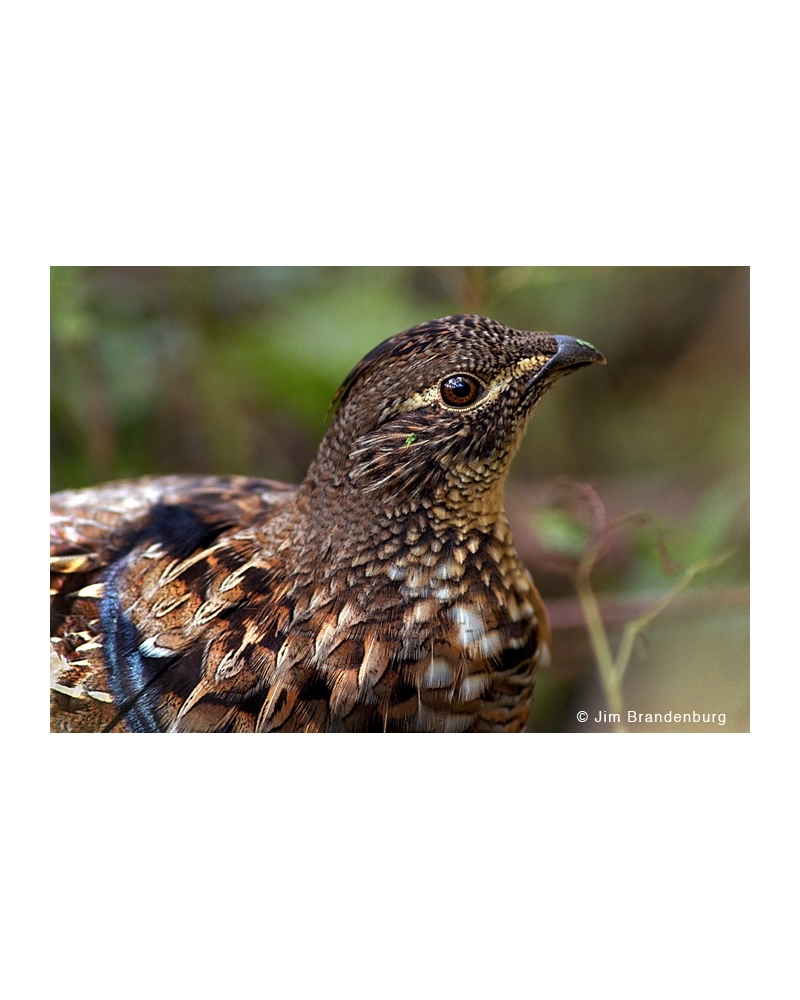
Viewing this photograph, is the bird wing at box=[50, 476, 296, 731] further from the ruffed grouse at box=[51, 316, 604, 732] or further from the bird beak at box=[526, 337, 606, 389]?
the bird beak at box=[526, 337, 606, 389]

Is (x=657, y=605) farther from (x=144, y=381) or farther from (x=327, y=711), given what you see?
(x=144, y=381)

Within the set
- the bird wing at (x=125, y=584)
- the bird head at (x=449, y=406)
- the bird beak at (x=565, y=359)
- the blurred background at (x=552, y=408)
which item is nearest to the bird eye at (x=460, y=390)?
the bird head at (x=449, y=406)

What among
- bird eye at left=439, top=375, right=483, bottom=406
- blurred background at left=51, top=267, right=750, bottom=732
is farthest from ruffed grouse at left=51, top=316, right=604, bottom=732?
blurred background at left=51, top=267, right=750, bottom=732

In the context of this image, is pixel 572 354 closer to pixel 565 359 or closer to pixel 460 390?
pixel 565 359

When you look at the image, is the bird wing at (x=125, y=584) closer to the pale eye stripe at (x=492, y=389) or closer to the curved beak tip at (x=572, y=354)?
the pale eye stripe at (x=492, y=389)

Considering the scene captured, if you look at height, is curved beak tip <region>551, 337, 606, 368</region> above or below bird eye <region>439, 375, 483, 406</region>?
A: above

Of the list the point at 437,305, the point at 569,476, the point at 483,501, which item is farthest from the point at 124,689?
the point at 569,476
